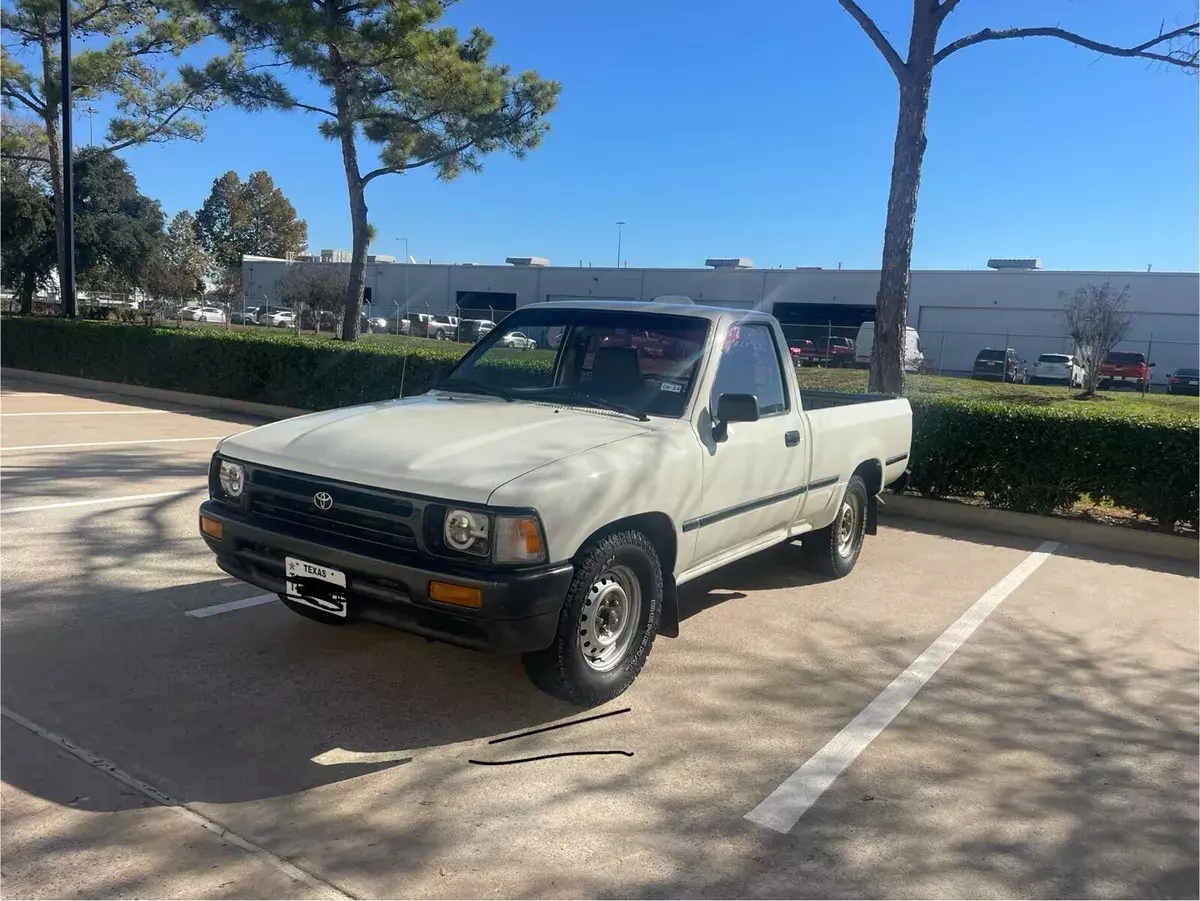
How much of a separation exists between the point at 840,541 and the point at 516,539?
3768mm

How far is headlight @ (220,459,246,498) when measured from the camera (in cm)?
417

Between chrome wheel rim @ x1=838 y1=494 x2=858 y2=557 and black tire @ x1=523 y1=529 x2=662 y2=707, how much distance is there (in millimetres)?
2670

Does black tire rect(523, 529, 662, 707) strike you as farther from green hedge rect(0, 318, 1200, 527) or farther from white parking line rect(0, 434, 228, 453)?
white parking line rect(0, 434, 228, 453)

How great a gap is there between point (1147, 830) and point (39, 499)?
795cm

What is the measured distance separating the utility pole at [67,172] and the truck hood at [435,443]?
59.9 ft

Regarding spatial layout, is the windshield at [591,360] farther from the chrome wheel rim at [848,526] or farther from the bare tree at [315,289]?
the bare tree at [315,289]

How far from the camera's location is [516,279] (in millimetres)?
47531

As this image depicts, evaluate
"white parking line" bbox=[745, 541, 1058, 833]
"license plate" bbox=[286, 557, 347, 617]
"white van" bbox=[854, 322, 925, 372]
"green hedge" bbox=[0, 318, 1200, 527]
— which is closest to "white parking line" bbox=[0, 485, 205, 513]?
"green hedge" bbox=[0, 318, 1200, 527]

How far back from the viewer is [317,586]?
3809 mm

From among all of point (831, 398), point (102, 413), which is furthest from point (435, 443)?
point (102, 413)

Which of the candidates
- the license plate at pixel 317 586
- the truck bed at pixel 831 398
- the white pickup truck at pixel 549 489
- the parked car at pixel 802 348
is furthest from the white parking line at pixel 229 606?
the parked car at pixel 802 348

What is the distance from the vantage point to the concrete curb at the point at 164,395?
1471 centimetres

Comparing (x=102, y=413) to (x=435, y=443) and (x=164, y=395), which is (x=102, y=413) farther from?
(x=435, y=443)

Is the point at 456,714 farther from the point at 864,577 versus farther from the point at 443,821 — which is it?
the point at 864,577
